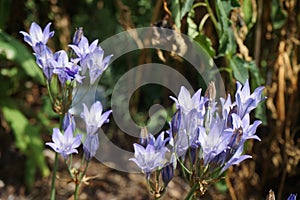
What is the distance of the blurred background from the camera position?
184 cm

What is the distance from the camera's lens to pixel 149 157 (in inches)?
43.7

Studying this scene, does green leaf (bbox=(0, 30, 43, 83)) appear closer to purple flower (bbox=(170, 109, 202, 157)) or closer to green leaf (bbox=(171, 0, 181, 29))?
green leaf (bbox=(171, 0, 181, 29))

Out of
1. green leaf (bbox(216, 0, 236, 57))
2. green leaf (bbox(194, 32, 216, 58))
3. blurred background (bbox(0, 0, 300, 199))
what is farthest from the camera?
blurred background (bbox(0, 0, 300, 199))

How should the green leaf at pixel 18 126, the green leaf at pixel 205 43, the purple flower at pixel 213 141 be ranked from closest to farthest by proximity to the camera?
the purple flower at pixel 213 141, the green leaf at pixel 205 43, the green leaf at pixel 18 126

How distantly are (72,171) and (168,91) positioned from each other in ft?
3.71

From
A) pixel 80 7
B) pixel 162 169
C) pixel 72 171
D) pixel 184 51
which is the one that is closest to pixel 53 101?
pixel 72 171

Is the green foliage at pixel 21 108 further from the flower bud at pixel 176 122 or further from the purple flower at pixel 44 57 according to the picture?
the flower bud at pixel 176 122

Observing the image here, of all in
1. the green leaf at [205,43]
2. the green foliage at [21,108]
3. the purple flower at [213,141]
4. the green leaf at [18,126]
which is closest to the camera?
the purple flower at [213,141]

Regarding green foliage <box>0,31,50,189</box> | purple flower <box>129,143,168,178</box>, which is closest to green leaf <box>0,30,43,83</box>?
green foliage <box>0,31,50,189</box>

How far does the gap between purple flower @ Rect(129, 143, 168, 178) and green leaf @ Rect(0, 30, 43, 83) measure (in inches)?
37.5

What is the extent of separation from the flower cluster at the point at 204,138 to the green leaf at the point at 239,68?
562 mm

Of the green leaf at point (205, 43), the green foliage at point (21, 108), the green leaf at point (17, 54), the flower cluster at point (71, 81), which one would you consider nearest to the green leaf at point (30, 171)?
the green foliage at point (21, 108)

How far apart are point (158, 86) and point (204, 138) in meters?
1.48

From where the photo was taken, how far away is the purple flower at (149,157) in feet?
3.62
